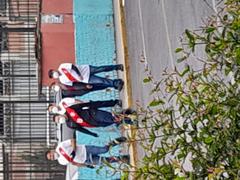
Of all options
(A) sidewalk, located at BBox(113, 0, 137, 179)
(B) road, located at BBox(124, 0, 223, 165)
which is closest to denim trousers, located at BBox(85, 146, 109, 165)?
(A) sidewalk, located at BBox(113, 0, 137, 179)

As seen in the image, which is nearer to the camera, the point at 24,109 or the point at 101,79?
the point at 101,79

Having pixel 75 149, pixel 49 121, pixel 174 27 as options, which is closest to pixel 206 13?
pixel 174 27

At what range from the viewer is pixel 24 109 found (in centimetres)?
1569

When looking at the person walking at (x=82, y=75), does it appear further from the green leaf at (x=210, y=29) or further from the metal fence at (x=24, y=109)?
the green leaf at (x=210, y=29)

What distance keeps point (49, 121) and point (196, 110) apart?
11.9 m

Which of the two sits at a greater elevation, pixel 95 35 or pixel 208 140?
pixel 95 35

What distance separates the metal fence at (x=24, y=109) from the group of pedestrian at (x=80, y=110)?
Result: 6.60ft

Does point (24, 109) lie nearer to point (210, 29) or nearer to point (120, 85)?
point (120, 85)

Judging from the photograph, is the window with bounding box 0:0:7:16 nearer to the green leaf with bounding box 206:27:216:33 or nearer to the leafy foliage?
the leafy foliage

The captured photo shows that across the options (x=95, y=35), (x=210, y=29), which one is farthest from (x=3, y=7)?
(x=210, y=29)

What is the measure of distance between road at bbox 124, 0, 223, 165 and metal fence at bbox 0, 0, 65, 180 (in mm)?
2376

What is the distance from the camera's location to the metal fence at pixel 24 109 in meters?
14.6

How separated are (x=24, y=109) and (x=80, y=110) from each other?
4233mm

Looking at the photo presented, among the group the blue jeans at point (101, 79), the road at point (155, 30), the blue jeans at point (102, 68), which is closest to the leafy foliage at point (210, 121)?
the road at point (155, 30)
